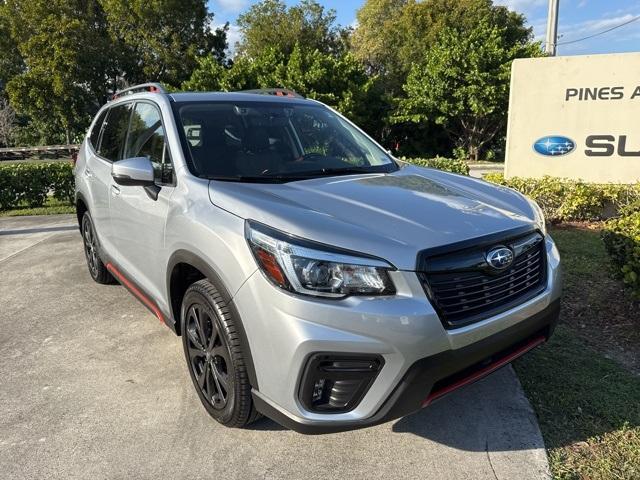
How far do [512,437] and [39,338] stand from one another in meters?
3.52

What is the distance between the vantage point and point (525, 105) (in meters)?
7.75

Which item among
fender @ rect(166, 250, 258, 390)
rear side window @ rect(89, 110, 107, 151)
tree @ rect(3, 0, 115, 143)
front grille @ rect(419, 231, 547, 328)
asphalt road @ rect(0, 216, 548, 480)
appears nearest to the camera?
front grille @ rect(419, 231, 547, 328)

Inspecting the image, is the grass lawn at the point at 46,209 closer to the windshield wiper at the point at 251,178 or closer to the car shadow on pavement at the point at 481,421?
the windshield wiper at the point at 251,178

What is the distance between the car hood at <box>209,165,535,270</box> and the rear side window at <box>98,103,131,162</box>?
5.86 ft

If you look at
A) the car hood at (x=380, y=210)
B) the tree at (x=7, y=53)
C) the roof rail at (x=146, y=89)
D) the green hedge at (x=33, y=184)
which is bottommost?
the green hedge at (x=33, y=184)

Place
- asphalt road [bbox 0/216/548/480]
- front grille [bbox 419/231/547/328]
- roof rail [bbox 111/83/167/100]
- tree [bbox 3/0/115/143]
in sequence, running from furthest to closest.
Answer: tree [bbox 3/0/115/143]
roof rail [bbox 111/83/167/100]
asphalt road [bbox 0/216/548/480]
front grille [bbox 419/231/547/328]

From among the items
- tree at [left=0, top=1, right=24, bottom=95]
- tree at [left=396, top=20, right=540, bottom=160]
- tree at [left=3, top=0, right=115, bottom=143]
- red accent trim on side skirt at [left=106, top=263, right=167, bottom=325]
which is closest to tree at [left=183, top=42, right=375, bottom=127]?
tree at [left=396, top=20, right=540, bottom=160]

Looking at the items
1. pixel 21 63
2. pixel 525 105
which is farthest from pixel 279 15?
pixel 525 105

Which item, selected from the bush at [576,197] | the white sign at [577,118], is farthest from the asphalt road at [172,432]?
the white sign at [577,118]

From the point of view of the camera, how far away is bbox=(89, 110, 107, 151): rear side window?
4.76 metres

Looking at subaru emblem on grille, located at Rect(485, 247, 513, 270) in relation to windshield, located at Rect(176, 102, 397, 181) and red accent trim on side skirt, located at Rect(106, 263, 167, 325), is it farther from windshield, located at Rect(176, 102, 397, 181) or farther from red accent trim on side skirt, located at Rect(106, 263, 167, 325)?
red accent trim on side skirt, located at Rect(106, 263, 167, 325)

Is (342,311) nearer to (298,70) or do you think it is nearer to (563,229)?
(563,229)

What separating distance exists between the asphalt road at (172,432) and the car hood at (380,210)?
1.07 metres

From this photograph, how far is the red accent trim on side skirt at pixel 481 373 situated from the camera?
2.23m
